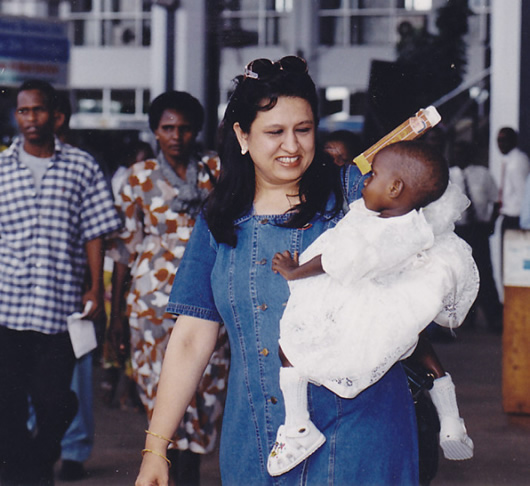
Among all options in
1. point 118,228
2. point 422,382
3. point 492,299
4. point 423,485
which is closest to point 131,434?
point 118,228

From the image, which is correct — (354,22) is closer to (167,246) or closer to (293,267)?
(167,246)

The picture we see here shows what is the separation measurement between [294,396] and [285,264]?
1.03 feet

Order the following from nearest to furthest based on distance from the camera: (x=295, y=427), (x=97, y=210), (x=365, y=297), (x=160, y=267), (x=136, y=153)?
(x=365, y=297) → (x=295, y=427) → (x=97, y=210) → (x=160, y=267) → (x=136, y=153)

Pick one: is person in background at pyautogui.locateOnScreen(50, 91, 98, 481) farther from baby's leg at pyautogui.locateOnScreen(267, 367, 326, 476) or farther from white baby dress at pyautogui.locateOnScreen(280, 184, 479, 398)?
white baby dress at pyautogui.locateOnScreen(280, 184, 479, 398)

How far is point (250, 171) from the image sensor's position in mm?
2871

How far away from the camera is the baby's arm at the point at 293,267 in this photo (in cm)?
249

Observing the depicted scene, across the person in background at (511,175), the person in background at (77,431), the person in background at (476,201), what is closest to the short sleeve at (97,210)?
the person in background at (77,431)

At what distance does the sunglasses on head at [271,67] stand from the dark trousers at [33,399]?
93.8 inches

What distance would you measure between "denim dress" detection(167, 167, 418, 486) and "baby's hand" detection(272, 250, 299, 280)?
0.20ft

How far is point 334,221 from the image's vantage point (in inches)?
106

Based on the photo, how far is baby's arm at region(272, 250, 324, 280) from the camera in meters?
2.49

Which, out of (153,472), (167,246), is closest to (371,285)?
(153,472)

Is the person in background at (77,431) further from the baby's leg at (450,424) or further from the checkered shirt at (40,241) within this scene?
the baby's leg at (450,424)

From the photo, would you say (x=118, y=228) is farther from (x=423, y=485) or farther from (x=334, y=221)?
(x=334, y=221)
